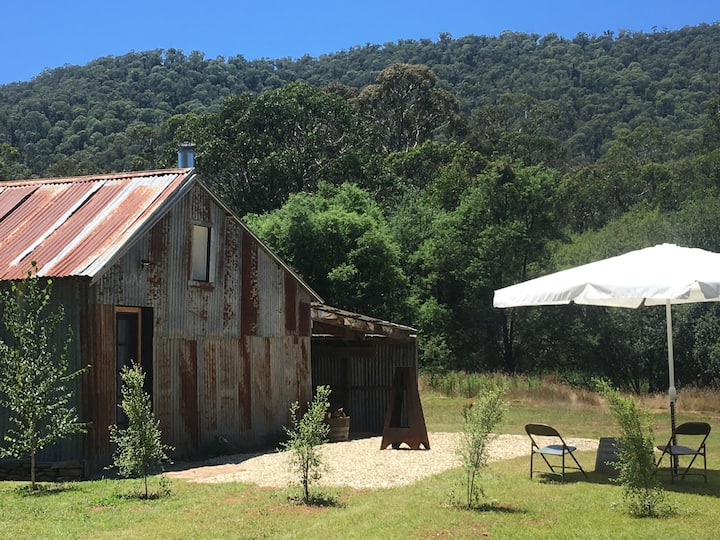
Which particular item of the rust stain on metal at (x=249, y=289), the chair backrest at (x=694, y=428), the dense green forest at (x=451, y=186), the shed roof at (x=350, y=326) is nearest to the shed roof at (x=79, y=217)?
the rust stain on metal at (x=249, y=289)

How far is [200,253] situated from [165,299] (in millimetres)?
1409

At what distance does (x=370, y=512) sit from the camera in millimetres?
9344

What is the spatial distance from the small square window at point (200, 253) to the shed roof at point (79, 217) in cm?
72

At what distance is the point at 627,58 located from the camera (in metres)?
84.5

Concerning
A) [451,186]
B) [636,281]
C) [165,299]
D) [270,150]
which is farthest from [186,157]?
[451,186]

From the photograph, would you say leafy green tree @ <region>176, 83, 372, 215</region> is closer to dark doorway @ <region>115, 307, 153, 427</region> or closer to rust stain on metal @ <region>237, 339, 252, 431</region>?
rust stain on metal @ <region>237, 339, 252, 431</region>

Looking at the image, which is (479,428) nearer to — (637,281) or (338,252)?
(637,281)

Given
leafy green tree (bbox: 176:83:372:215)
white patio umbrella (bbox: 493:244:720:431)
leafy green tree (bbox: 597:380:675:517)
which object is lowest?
leafy green tree (bbox: 597:380:675:517)

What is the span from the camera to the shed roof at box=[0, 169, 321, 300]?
13.9 m

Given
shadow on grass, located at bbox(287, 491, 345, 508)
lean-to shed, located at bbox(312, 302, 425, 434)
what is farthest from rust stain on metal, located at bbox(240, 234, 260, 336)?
shadow on grass, located at bbox(287, 491, 345, 508)

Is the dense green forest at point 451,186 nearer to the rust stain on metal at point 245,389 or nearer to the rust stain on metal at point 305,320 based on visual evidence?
the rust stain on metal at point 305,320

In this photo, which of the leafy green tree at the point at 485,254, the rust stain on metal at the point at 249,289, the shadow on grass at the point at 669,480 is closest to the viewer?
the shadow on grass at the point at 669,480

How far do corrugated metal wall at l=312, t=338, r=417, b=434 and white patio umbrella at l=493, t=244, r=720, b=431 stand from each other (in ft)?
34.4

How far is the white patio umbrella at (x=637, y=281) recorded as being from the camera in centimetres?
1038
